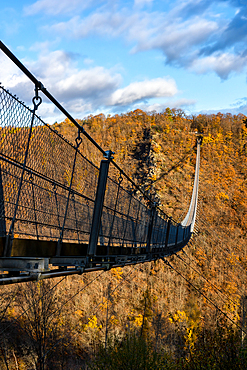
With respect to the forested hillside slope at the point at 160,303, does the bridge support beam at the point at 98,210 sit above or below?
above

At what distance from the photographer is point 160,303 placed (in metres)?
21.4

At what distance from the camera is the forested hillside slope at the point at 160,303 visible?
17.9 m

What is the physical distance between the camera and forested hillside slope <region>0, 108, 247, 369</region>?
17.9m

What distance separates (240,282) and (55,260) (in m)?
21.8

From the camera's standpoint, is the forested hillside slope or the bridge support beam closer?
the bridge support beam

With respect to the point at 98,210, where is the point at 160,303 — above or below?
below

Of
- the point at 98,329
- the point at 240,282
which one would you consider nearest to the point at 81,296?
the point at 98,329

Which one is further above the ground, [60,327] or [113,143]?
[113,143]

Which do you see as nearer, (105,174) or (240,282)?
(105,174)

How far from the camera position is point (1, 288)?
693 inches

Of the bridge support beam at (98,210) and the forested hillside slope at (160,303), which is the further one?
the forested hillside slope at (160,303)

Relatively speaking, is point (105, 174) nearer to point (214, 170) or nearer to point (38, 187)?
point (38, 187)

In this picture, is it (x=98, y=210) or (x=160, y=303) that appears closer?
(x=98, y=210)

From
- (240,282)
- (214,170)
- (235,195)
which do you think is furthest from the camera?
(214,170)
